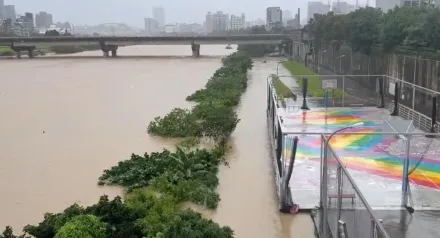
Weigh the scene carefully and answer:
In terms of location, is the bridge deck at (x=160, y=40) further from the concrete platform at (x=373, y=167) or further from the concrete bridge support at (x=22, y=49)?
the concrete platform at (x=373, y=167)

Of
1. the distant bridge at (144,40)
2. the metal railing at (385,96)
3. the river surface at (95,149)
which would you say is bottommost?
the river surface at (95,149)

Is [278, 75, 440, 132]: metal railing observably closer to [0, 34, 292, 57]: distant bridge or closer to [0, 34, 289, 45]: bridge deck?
[0, 34, 289, 45]: bridge deck

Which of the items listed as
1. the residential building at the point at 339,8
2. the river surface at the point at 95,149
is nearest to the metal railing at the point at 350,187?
the river surface at the point at 95,149

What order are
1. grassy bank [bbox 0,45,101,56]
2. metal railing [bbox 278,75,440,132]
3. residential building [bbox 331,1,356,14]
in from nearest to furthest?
metal railing [bbox 278,75,440,132] → grassy bank [bbox 0,45,101,56] → residential building [bbox 331,1,356,14]

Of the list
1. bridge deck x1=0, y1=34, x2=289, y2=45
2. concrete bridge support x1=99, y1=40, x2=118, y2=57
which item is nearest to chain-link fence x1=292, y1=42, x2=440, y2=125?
bridge deck x1=0, y1=34, x2=289, y2=45

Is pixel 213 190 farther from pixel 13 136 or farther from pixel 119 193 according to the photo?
pixel 13 136

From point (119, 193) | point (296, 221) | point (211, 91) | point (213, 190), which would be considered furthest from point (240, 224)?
Result: point (211, 91)
